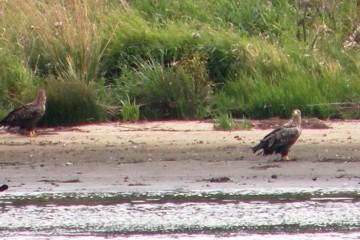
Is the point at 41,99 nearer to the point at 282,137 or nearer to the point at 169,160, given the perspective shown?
the point at 169,160

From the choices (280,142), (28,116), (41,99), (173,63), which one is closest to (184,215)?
(280,142)

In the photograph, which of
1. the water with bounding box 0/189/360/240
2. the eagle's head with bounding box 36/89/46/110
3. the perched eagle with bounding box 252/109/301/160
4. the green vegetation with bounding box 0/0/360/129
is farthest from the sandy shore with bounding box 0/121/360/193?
the green vegetation with bounding box 0/0/360/129

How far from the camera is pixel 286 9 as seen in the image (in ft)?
56.0

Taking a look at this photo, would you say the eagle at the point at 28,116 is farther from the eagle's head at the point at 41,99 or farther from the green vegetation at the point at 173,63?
the green vegetation at the point at 173,63

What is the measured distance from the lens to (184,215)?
9.48m

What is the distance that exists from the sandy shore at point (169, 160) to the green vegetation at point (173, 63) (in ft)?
2.28

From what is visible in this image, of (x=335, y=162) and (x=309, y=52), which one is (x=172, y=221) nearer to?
(x=335, y=162)

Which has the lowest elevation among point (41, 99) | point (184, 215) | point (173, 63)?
point (184, 215)

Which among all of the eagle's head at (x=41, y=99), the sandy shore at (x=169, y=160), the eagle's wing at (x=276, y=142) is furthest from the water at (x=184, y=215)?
the eagle's head at (x=41, y=99)

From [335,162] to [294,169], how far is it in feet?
1.52

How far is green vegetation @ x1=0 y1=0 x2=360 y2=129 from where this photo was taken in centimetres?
1396

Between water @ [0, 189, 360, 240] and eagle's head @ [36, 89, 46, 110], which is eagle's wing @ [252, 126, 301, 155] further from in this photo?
eagle's head @ [36, 89, 46, 110]

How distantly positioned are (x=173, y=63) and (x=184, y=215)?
5.36m

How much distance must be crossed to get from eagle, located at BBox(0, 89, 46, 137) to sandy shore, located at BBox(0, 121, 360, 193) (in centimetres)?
15
